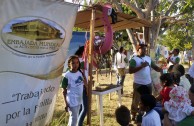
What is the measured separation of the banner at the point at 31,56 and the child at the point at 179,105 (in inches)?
59.6

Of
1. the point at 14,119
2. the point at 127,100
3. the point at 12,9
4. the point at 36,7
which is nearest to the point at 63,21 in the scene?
the point at 36,7

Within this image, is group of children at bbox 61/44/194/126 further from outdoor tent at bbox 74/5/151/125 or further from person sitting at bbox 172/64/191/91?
outdoor tent at bbox 74/5/151/125

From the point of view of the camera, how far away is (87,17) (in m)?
5.43

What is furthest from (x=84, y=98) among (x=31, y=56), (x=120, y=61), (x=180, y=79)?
(x=120, y=61)

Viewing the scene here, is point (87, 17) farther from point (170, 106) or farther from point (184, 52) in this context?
point (184, 52)

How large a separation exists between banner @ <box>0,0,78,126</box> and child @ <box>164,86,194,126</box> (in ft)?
4.96

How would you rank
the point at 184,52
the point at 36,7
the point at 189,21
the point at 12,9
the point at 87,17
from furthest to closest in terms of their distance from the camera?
the point at 184,52, the point at 189,21, the point at 87,17, the point at 36,7, the point at 12,9

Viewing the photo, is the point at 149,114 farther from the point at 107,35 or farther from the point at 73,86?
the point at 107,35

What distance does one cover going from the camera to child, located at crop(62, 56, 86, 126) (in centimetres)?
475

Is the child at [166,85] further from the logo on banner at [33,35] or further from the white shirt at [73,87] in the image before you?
the logo on banner at [33,35]

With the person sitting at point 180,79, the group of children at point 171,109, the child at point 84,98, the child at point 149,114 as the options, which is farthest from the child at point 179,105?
the child at point 84,98

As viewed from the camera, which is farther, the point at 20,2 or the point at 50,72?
the point at 50,72

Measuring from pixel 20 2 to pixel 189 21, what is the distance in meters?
8.57

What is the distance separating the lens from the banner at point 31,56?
10.5ft
